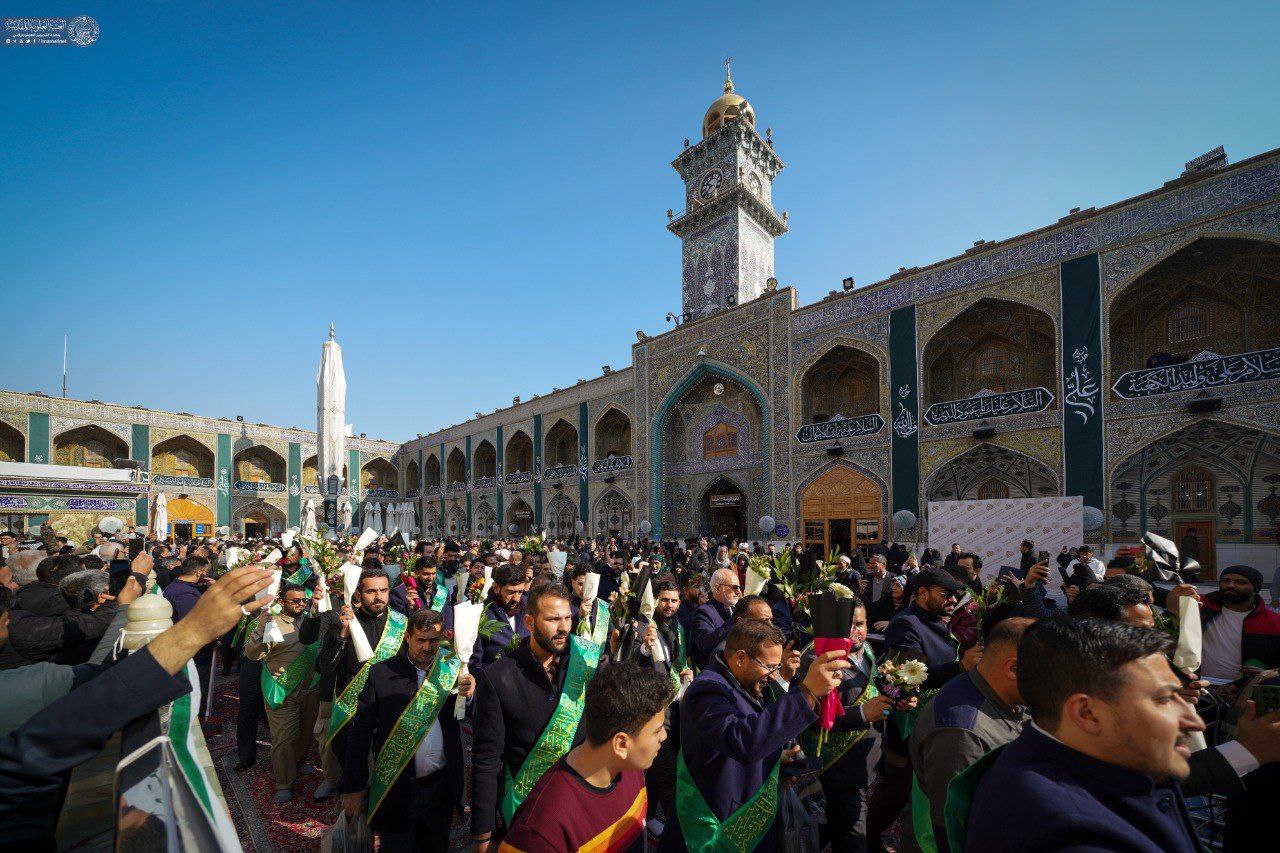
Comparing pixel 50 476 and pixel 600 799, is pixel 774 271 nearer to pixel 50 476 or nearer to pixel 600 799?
pixel 600 799

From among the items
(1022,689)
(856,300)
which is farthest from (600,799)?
(856,300)

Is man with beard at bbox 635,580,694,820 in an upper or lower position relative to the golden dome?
lower

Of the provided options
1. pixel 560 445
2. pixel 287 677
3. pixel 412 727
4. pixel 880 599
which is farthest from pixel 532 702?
pixel 560 445

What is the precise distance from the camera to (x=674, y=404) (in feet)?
58.3

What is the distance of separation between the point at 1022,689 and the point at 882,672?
110 centimetres

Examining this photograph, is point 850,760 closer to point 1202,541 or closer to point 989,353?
point 1202,541

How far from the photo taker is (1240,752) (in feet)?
5.12

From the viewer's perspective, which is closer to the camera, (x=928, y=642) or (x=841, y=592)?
(x=841, y=592)

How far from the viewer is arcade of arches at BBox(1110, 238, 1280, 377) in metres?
9.54

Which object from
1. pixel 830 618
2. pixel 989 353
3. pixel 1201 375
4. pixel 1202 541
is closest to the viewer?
pixel 830 618

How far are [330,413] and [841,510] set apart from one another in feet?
42.5

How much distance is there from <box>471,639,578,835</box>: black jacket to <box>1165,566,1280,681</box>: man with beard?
3467 mm

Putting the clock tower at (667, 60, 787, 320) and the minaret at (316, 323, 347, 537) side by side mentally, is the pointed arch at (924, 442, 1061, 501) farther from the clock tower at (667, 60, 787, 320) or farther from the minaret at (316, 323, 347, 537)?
the minaret at (316, 323, 347, 537)

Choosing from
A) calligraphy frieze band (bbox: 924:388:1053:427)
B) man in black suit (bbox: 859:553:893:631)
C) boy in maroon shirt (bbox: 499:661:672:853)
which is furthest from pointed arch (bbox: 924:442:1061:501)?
boy in maroon shirt (bbox: 499:661:672:853)
